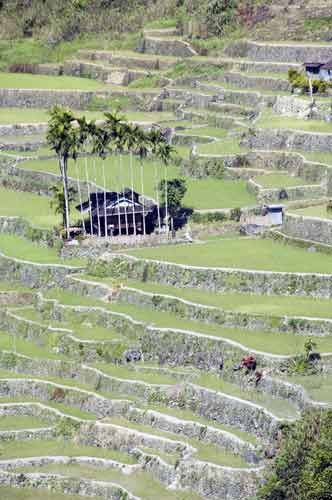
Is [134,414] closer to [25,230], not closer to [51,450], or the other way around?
[51,450]

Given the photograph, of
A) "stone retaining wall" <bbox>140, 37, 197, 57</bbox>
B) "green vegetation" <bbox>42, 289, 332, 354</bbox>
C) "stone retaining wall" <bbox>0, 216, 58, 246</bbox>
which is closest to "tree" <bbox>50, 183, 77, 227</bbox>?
"stone retaining wall" <bbox>0, 216, 58, 246</bbox>

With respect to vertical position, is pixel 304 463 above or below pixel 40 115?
above

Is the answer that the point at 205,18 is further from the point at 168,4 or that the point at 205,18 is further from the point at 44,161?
the point at 44,161

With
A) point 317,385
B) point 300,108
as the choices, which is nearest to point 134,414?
point 317,385

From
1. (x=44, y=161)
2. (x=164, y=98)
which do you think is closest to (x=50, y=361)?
(x=44, y=161)

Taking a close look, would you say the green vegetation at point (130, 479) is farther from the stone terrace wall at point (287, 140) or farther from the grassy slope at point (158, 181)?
the stone terrace wall at point (287, 140)

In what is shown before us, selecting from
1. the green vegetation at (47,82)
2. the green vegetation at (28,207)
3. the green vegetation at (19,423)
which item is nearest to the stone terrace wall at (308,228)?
the green vegetation at (28,207)

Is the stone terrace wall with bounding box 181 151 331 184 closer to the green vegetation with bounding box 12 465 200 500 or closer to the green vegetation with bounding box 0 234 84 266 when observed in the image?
the green vegetation with bounding box 0 234 84 266
